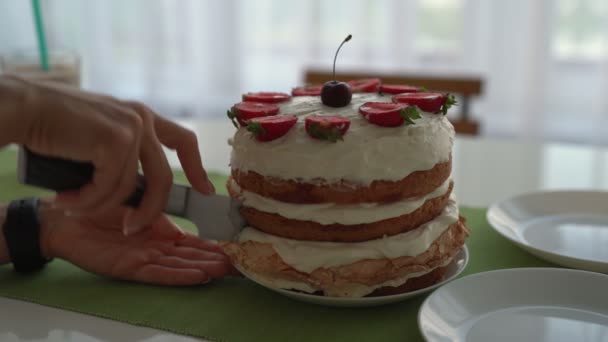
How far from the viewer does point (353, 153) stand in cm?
104

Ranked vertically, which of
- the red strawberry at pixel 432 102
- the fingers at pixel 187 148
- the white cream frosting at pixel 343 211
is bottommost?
the white cream frosting at pixel 343 211

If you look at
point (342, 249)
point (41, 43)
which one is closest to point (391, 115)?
point (342, 249)

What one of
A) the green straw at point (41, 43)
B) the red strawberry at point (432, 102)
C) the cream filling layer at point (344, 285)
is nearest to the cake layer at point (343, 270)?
the cream filling layer at point (344, 285)

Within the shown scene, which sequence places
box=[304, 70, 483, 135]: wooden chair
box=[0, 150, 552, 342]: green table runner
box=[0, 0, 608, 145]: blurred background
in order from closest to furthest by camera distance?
box=[0, 150, 552, 342]: green table runner
box=[304, 70, 483, 135]: wooden chair
box=[0, 0, 608, 145]: blurred background

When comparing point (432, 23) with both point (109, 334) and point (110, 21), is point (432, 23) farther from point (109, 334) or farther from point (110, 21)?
point (109, 334)

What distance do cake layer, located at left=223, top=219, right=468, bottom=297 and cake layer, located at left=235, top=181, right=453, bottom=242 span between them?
3 centimetres

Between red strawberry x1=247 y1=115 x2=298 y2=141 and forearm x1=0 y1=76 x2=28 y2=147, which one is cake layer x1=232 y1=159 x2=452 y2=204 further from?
forearm x1=0 y1=76 x2=28 y2=147

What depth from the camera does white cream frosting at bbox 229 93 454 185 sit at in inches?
41.1

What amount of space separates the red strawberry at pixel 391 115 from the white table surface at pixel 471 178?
44 cm

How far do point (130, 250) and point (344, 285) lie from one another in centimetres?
38

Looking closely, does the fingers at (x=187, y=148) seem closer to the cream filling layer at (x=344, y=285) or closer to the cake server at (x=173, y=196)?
the cake server at (x=173, y=196)

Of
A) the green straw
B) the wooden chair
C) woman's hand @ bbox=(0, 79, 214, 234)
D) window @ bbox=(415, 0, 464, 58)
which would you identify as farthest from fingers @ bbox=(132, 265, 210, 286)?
window @ bbox=(415, 0, 464, 58)

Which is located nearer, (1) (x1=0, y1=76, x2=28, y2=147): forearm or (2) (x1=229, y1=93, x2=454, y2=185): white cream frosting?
(1) (x1=0, y1=76, x2=28, y2=147): forearm

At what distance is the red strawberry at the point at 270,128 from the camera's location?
1.07 metres
